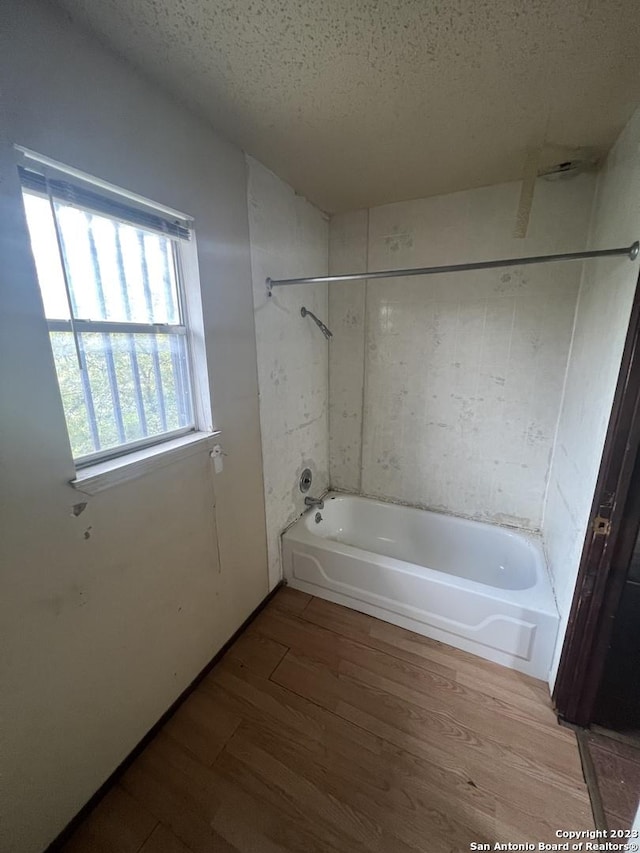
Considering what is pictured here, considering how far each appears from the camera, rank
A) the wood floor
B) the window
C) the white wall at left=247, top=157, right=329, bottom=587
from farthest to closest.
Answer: the white wall at left=247, top=157, right=329, bottom=587 → the wood floor → the window

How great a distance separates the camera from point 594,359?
138 centimetres

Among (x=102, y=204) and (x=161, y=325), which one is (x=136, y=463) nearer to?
(x=161, y=325)

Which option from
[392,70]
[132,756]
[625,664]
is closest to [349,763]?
[132,756]

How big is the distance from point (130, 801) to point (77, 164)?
2.08 m

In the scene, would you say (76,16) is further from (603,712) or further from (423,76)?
(603,712)

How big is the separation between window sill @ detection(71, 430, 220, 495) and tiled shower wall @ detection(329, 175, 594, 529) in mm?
1388

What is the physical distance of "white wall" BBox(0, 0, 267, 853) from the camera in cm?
81

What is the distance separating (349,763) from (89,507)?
1343mm

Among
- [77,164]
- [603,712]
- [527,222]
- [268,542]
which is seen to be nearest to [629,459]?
[603,712]

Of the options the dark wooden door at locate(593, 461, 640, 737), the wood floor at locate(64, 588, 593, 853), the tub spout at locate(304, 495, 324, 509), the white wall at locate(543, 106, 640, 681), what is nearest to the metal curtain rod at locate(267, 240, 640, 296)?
the white wall at locate(543, 106, 640, 681)

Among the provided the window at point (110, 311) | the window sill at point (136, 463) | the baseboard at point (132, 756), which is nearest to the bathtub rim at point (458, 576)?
the baseboard at point (132, 756)

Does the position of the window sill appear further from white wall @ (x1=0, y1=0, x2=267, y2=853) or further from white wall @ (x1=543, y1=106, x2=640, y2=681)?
white wall @ (x1=543, y1=106, x2=640, y2=681)

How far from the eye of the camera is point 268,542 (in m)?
1.94

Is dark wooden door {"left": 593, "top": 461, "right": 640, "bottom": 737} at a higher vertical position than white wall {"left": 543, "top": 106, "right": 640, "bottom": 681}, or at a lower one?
lower
